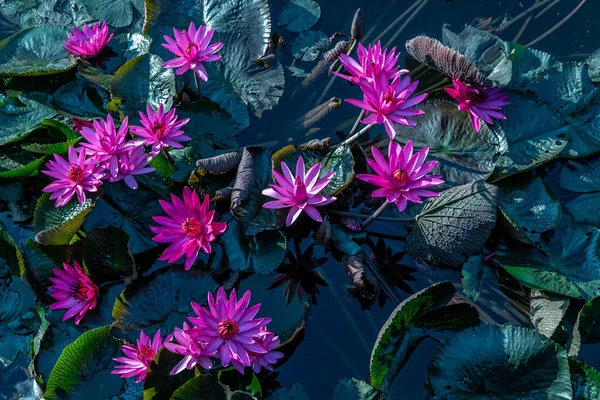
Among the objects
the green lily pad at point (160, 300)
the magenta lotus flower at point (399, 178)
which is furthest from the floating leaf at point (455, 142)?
the green lily pad at point (160, 300)

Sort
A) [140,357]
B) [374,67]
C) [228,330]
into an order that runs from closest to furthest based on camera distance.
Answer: [228,330]
[140,357]
[374,67]

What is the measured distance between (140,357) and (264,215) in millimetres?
884

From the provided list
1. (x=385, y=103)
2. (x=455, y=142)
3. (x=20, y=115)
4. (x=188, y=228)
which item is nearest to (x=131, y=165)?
(x=188, y=228)

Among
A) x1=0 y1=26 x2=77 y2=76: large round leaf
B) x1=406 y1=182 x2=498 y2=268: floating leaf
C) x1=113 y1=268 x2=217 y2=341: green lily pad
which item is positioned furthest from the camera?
x1=0 y1=26 x2=77 y2=76: large round leaf

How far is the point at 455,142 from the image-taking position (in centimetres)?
299

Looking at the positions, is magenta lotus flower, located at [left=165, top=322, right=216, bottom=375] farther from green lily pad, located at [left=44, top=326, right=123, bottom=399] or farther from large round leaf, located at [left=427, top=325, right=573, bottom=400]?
large round leaf, located at [left=427, top=325, right=573, bottom=400]

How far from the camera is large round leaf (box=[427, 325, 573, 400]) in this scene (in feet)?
7.48

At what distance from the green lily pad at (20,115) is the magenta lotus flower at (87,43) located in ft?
1.26

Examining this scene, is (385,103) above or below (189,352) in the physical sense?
above

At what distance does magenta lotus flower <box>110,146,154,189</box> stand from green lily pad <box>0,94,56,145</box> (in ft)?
2.84

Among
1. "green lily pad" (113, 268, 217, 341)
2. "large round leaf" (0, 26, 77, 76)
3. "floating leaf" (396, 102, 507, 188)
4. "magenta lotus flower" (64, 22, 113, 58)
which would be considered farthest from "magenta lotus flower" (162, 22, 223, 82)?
"floating leaf" (396, 102, 507, 188)

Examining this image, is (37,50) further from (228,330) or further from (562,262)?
(562,262)

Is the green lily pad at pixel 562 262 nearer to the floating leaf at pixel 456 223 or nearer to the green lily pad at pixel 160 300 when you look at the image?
the floating leaf at pixel 456 223

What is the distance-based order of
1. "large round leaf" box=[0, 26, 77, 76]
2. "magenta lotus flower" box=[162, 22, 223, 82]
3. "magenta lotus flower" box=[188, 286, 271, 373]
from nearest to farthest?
1. "magenta lotus flower" box=[188, 286, 271, 373]
2. "magenta lotus flower" box=[162, 22, 223, 82]
3. "large round leaf" box=[0, 26, 77, 76]
